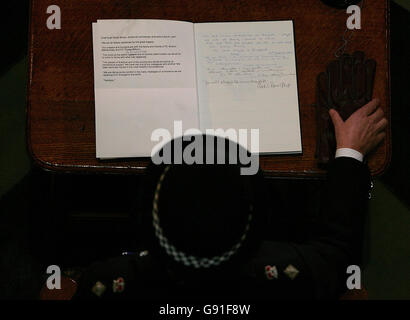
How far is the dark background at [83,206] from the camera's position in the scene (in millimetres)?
1205

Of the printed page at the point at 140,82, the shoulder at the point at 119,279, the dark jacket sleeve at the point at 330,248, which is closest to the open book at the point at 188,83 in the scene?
the printed page at the point at 140,82

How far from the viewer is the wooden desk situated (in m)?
0.88

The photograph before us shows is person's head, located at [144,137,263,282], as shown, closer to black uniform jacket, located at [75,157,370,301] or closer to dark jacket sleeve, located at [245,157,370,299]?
black uniform jacket, located at [75,157,370,301]

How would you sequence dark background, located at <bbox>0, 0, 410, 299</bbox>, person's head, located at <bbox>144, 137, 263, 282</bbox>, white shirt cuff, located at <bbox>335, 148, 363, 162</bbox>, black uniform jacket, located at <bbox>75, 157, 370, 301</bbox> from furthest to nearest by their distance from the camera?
dark background, located at <bbox>0, 0, 410, 299</bbox> → white shirt cuff, located at <bbox>335, 148, 363, 162</bbox> → black uniform jacket, located at <bbox>75, 157, 370, 301</bbox> → person's head, located at <bbox>144, 137, 263, 282</bbox>

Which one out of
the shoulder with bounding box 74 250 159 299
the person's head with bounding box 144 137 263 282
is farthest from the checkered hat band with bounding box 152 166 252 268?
the shoulder with bounding box 74 250 159 299

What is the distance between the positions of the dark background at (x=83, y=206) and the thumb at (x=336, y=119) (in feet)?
1.09

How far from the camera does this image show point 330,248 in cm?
83

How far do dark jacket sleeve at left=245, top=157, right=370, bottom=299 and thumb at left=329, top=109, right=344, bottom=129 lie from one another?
0.29 ft

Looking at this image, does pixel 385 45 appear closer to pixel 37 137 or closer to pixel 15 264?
pixel 37 137

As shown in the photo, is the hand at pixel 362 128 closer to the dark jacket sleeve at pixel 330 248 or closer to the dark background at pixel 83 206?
the dark jacket sleeve at pixel 330 248

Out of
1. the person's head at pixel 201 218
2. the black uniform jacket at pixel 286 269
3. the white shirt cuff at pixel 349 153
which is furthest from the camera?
the white shirt cuff at pixel 349 153

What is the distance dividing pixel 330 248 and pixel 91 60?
2.36ft

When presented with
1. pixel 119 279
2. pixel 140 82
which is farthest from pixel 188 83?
pixel 119 279

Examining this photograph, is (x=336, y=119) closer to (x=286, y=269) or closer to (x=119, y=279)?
(x=286, y=269)
